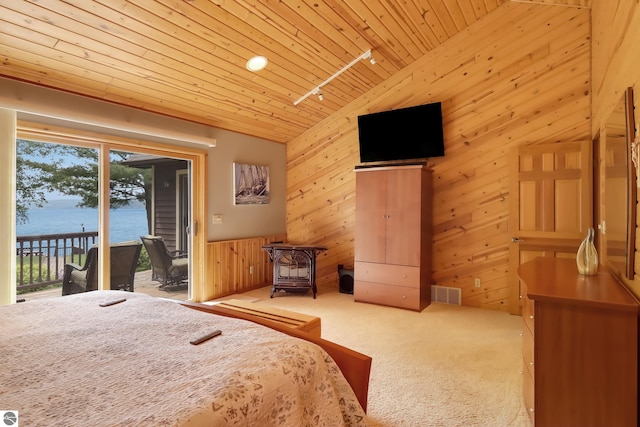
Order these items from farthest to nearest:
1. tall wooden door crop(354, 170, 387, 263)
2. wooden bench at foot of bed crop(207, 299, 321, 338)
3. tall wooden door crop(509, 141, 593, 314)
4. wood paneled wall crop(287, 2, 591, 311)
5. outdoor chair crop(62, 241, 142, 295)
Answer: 1. tall wooden door crop(354, 170, 387, 263)
2. wood paneled wall crop(287, 2, 591, 311)
3. tall wooden door crop(509, 141, 593, 314)
4. outdoor chair crop(62, 241, 142, 295)
5. wooden bench at foot of bed crop(207, 299, 321, 338)

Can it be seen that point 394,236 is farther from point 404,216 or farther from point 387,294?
point 387,294

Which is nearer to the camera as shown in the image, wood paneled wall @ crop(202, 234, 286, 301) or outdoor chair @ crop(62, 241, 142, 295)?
outdoor chair @ crop(62, 241, 142, 295)

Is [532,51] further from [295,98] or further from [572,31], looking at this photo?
[295,98]

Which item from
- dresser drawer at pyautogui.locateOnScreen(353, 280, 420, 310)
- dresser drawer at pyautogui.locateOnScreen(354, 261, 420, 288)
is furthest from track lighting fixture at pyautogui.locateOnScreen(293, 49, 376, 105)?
dresser drawer at pyautogui.locateOnScreen(353, 280, 420, 310)

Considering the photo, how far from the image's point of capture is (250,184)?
5.09 meters

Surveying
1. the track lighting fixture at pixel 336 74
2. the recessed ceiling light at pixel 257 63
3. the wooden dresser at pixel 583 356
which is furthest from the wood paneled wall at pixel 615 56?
the recessed ceiling light at pixel 257 63

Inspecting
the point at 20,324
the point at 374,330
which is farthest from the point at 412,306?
the point at 20,324

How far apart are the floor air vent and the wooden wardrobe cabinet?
0.35ft

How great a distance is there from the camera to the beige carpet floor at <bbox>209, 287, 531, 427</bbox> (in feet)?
6.90

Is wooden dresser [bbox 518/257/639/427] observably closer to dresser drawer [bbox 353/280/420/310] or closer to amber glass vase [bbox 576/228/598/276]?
amber glass vase [bbox 576/228/598/276]

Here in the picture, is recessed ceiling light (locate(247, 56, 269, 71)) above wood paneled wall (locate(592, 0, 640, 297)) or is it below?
above

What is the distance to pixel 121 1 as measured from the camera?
2.40 metres

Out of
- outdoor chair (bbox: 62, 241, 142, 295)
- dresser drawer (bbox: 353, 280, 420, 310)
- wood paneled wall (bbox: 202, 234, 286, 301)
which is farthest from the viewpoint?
wood paneled wall (bbox: 202, 234, 286, 301)

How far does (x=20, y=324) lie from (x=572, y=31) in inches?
205
